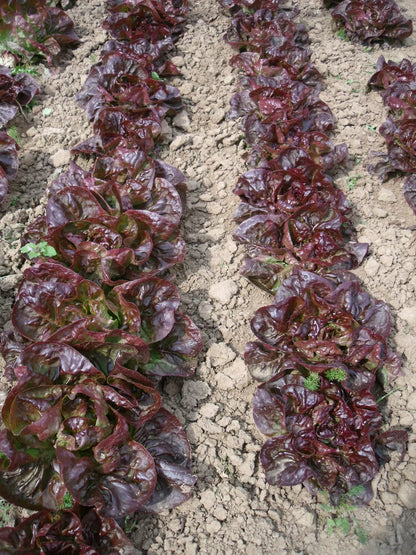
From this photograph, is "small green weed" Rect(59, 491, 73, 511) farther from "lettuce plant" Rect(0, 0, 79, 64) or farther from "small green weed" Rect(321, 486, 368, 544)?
"lettuce plant" Rect(0, 0, 79, 64)

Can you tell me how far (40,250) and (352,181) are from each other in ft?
10.5

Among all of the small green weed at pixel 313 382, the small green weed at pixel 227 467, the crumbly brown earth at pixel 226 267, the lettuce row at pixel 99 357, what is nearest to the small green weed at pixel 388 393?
the crumbly brown earth at pixel 226 267

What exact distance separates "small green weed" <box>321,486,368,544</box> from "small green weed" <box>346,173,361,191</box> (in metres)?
3.05

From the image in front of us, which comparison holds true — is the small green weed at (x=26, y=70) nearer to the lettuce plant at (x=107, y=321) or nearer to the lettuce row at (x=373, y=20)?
the lettuce plant at (x=107, y=321)

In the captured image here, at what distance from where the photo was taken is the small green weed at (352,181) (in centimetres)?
533

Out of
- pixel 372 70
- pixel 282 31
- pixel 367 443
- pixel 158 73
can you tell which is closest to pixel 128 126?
pixel 158 73

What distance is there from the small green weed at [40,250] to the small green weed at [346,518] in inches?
106

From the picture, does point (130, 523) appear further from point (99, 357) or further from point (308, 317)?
point (308, 317)

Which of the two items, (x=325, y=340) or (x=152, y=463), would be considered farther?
(x=325, y=340)

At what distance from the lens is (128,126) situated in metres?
5.38

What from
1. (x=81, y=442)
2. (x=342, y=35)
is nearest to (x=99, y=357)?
(x=81, y=442)

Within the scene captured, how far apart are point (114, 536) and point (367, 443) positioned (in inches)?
66.7

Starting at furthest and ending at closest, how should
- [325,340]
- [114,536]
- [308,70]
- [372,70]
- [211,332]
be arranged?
1. [372,70]
2. [308,70]
3. [211,332]
4. [325,340]
5. [114,536]

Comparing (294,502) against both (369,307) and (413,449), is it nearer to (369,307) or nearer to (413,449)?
(413,449)
